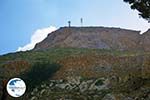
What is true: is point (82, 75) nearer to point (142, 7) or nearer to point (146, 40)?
point (142, 7)

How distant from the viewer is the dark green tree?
28.0 m

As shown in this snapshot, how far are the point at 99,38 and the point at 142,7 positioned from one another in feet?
118

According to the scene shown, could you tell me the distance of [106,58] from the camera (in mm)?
44344

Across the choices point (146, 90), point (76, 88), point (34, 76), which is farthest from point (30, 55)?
point (146, 90)

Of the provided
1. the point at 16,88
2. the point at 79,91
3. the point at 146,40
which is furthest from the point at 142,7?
the point at 146,40

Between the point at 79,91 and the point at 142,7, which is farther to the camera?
the point at 79,91

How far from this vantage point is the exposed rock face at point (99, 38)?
206 feet

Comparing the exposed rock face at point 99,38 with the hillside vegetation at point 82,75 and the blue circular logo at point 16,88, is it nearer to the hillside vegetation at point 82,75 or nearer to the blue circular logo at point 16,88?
the hillside vegetation at point 82,75

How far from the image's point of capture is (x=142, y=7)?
92.5 feet

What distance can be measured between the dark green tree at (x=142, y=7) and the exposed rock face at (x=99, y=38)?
31.4m

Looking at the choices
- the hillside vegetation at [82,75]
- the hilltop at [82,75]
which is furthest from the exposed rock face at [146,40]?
the hillside vegetation at [82,75]

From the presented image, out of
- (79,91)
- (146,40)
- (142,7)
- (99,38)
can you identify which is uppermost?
(142,7)

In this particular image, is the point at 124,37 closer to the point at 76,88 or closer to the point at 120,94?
the point at 76,88

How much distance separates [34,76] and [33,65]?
2.97 m
